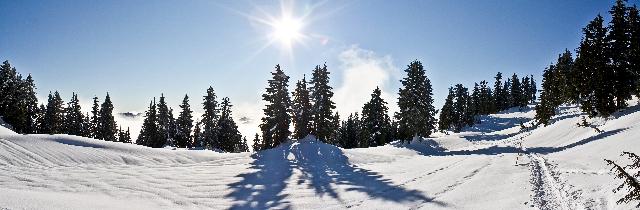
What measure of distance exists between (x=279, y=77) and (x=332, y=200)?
1592 inches

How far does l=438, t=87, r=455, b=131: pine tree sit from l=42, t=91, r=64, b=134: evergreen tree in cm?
7813

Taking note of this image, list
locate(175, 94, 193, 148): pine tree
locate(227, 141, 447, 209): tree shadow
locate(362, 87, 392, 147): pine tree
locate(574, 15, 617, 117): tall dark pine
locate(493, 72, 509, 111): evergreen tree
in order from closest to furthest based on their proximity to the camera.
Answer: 1. locate(227, 141, 447, 209): tree shadow
2. locate(574, 15, 617, 117): tall dark pine
3. locate(362, 87, 392, 147): pine tree
4. locate(175, 94, 193, 148): pine tree
5. locate(493, 72, 509, 111): evergreen tree

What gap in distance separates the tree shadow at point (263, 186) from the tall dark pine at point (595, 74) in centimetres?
2643

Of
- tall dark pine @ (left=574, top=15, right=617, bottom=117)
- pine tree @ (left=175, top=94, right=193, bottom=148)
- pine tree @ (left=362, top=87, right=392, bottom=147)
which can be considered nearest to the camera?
tall dark pine @ (left=574, top=15, right=617, bottom=117)

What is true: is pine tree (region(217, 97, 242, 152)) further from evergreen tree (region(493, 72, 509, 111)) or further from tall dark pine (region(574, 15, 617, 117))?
evergreen tree (region(493, 72, 509, 111))

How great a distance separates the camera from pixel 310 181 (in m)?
20.1

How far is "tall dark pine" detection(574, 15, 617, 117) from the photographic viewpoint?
34844mm

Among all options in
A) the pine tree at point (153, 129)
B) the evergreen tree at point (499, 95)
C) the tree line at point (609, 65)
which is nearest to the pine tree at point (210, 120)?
the pine tree at point (153, 129)

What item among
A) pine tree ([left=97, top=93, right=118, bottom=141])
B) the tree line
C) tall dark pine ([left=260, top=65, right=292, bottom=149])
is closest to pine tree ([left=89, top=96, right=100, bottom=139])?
pine tree ([left=97, top=93, right=118, bottom=141])

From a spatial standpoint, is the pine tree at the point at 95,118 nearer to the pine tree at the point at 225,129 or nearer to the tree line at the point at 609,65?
the pine tree at the point at 225,129

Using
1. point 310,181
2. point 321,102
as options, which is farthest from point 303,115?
point 310,181

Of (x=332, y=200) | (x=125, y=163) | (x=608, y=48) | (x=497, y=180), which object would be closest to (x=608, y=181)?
(x=497, y=180)

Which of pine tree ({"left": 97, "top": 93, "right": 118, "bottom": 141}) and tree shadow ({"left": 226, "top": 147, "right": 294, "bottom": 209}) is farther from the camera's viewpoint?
pine tree ({"left": 97, "top": 93, "right": 118, "bottom": 141})

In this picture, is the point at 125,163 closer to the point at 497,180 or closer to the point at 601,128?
the point at 497,180
